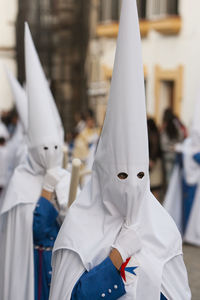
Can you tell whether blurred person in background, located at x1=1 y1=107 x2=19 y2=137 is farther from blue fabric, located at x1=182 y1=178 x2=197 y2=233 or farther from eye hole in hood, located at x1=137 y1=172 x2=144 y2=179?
eye hole in hood, located at x1=137 y1=172 x2=144 y2=179

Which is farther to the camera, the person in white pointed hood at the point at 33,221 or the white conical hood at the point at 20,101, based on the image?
the white conical hood at the point at 20,101

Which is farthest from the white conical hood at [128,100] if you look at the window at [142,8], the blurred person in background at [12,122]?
the window at [142,8]

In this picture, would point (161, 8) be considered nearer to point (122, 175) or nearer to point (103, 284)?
point (122, 175)

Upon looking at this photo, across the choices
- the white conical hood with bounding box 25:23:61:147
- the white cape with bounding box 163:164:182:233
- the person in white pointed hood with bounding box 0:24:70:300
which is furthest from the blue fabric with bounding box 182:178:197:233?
the person in white pointed hood with bounding box 0:24:70:300

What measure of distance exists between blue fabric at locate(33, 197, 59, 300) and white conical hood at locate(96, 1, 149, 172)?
56.0 inches

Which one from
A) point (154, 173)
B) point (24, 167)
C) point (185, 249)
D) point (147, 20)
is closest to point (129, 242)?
point (24, 167)

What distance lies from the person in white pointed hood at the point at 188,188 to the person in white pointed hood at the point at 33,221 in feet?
12.8

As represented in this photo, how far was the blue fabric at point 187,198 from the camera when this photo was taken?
8945mm

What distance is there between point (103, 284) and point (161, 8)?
12.7m

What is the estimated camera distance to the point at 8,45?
103 ft

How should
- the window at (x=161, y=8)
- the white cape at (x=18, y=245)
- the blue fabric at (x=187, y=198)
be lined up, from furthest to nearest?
1. the window at (x=161, y=8)
2. the blue fabric at (x=187, y=198)
3. the white cape at (x=18, y=245)

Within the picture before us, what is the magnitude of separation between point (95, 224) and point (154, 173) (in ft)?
18.8

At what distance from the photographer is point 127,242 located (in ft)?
10.9

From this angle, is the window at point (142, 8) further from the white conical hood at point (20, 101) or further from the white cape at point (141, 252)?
the white cape at point (141, 252)
